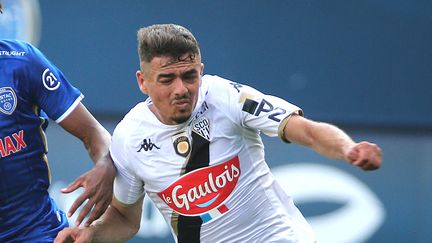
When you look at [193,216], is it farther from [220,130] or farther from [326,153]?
[326,153]

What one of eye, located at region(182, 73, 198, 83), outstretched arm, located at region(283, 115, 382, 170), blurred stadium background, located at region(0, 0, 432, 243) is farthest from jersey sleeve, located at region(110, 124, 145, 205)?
blurred stadium background, located at region(0, 0, 432, 243)

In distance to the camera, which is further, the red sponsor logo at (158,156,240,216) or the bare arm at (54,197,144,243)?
the bare arm at (54,197,144,243)

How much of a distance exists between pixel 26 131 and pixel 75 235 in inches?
19.7

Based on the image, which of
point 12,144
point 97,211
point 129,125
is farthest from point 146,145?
point 12,144

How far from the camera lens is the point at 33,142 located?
4.64 metres

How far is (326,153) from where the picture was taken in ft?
13.3

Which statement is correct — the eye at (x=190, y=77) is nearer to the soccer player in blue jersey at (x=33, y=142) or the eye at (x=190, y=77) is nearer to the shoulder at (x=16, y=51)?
the soccer player in blue jersey at (x=33, y=142)

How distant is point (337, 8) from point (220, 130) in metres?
2.87

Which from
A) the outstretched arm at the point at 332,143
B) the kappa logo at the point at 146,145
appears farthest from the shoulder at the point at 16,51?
the outstretched arm at the point at 332,143

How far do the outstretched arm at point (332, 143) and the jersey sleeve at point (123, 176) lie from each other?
0.75m

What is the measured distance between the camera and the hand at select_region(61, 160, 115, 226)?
444 centimetres

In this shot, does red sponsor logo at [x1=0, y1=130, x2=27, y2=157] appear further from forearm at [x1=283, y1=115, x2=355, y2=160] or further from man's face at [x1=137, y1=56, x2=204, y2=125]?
forearm at [x1=283, y1=115, x2=355, y2=160]

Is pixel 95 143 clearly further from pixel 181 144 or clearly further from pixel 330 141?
pixel 330 141

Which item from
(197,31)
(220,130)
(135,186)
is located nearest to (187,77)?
(220,130)
